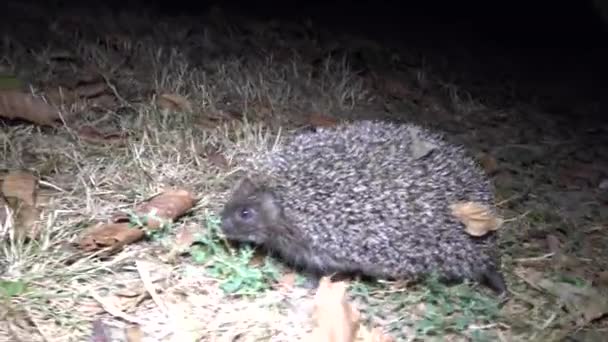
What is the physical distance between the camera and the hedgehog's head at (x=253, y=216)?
13.3 ft

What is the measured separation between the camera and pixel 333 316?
3.60 m

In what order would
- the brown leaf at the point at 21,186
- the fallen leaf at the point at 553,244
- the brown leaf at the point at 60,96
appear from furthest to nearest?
the brown leaf at the point at 60,96, the fallen leaf at the point at 553,244, the brown leaf at the point at 21,186

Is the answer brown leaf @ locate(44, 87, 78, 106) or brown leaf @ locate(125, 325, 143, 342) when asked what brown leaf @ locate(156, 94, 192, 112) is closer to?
brown leaf @ locate(44, 87, 78, 106)

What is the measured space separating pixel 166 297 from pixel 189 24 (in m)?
3.48

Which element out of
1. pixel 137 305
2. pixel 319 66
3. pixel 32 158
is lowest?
pixel 137 305

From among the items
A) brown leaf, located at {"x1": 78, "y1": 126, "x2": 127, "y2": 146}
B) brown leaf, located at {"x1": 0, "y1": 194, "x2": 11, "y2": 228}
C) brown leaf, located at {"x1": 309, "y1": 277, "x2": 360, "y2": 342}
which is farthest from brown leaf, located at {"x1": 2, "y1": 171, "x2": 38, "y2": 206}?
brown leaf, located at {"x1": 309, "y1": 277, "x2": 360, "y2": 342}

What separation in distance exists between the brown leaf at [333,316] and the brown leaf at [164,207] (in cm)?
86

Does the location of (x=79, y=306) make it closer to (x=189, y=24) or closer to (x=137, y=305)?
(x=137, y=305)

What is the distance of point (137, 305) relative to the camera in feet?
12.3

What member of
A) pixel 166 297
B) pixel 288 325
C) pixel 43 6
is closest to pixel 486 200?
pixel 288 325

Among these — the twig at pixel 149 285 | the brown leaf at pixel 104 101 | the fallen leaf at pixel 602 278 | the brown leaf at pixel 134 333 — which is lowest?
the brown leaf at pixel 134 333

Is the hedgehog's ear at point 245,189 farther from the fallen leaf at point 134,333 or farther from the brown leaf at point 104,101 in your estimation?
the brown leaf at point 104,101

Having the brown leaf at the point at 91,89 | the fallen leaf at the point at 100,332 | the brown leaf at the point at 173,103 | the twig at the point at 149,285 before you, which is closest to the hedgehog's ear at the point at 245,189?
the twig at the point at 149,285

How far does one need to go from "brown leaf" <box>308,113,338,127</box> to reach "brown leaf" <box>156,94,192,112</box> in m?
0.74
